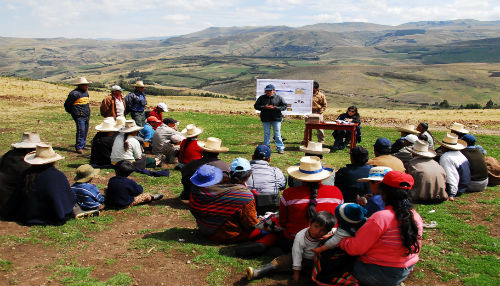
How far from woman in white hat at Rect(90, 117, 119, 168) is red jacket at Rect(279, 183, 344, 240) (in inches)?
270

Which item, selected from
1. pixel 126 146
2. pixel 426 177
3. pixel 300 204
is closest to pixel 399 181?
pixel 300 204

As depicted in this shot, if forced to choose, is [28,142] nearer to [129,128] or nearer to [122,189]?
[122,189]

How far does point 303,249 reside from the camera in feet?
17.7

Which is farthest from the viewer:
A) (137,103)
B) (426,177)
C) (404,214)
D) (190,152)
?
(137,103)

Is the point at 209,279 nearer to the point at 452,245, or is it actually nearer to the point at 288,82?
the point at 452,245

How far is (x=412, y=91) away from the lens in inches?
5650

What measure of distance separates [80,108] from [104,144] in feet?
10.2

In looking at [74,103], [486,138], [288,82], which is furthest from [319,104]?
[74,103]

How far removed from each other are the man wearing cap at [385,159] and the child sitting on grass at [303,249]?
3.19m

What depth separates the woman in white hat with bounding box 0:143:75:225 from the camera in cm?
692

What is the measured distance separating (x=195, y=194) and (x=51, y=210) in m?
2.75

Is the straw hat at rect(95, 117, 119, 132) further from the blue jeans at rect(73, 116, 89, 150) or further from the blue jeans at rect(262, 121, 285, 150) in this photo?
the blue jeans at rect(262, 121, 285, 150)

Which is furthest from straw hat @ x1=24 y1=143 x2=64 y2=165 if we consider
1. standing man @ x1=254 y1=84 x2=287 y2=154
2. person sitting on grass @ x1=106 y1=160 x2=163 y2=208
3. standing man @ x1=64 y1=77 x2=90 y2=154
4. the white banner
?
the white banner

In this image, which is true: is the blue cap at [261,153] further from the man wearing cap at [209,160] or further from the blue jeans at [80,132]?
the blue jeans at [80,132]
